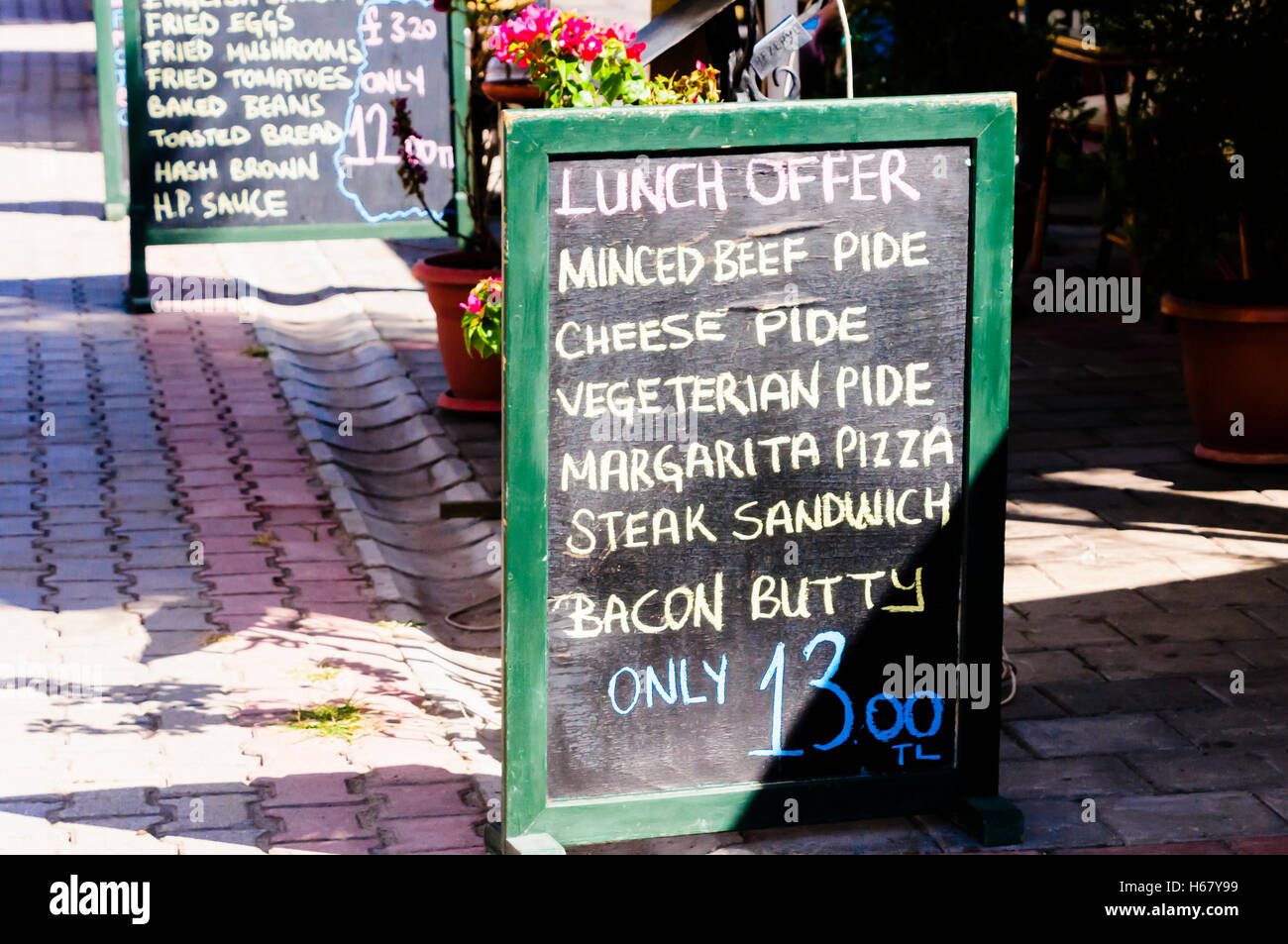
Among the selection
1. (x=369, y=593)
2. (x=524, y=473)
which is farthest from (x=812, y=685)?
(x=369, y=593)

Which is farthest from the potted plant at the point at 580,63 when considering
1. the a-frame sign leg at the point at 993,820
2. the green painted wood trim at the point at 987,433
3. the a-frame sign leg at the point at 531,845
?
the a-frame sign leg at the point at 993,820

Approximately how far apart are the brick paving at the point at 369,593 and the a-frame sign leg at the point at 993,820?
5 cm

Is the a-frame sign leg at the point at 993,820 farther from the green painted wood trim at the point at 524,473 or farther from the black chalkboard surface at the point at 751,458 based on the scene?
the green painted wood trim at the point at 524,473

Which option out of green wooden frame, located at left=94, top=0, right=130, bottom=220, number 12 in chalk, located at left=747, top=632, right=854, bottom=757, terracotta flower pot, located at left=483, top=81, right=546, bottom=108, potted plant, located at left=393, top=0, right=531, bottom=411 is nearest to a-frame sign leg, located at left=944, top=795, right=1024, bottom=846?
number 12 in chalk, located at left=747, top=632, right=854, bottom=757

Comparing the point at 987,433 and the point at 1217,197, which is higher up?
the point at 1217,197

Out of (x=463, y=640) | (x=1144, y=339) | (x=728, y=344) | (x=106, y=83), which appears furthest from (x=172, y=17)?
(x=728, y=344)

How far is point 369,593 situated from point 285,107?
364cm

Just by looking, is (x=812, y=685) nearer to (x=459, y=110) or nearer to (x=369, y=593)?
(x=369, y=593)

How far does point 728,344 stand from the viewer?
350 centimetres

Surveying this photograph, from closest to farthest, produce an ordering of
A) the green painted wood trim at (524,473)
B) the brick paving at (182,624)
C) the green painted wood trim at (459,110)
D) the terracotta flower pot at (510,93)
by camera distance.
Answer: the green painted wood trim at (524,473), the brick paving at (182,624), the terracotta flower pot at (510,93), the green painted wood trim at (459,110)

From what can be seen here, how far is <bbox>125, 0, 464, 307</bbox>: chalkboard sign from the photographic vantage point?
8055mm

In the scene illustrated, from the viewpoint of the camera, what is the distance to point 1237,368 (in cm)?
640

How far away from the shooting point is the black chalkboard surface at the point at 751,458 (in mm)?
3426

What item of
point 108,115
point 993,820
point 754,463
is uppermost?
point 108,115
